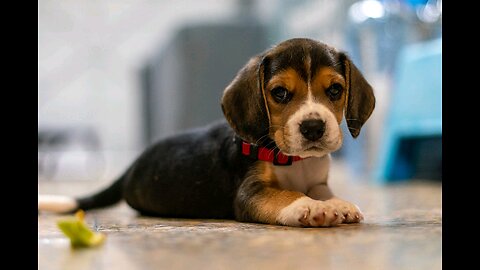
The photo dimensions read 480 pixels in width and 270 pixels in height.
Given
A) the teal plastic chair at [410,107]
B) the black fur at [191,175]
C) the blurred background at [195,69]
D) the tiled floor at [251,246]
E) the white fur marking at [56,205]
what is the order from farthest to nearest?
the blurred background at [195,69] → the teal plastic chair at [410,107] → the white fur marking at [56,205] → the black fur at [191,175] → the tiled floor at [251,246]

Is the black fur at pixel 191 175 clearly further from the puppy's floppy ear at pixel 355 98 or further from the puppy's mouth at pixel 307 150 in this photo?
the puppy's floppy ear at pixel 355 98

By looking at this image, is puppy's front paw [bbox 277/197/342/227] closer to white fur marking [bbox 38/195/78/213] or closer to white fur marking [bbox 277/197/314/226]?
white fur marking [bbox 277/197/314/226]

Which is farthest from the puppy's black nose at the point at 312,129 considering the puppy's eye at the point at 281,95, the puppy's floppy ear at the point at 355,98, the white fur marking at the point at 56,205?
the white fur marking at the point at 56,205

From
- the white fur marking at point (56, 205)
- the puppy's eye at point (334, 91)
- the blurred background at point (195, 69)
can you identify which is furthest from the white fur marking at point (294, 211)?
the white fur marking at point (56, 205)

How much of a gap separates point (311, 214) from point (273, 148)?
36cm

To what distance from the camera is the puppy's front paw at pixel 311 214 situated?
6.59 feet

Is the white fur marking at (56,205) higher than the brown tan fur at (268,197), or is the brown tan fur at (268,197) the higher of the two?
the brown tan fur at (268,197)

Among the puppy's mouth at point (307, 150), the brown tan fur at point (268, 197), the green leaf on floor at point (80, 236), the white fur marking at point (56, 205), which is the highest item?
the puppy's mouth at point (307, 150)

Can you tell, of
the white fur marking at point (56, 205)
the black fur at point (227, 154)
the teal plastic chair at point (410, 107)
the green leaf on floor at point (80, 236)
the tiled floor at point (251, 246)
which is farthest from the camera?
the teal plastic chair at point (410, 107)

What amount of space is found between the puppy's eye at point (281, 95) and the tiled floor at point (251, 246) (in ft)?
1.37

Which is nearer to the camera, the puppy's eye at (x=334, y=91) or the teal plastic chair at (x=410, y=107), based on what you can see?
the puppy's eye at (x=334, y=91)

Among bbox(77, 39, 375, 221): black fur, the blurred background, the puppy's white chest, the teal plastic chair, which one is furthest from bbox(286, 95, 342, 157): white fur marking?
the teal plastic chair

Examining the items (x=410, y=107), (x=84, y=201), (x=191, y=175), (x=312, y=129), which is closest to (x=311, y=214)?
(x=312, y=129)

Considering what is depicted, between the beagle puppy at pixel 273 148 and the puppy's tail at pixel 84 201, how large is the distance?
42cm
